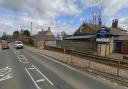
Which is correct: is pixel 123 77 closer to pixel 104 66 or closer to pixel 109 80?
pixel 109 80

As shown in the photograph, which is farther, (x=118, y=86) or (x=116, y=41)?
(x=116, y=41)

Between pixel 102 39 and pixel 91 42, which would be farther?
pixel 91 42

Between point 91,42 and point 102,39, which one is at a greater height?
point 102,39

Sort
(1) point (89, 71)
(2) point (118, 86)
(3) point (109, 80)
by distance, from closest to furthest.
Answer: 1. (2) point (118, 86)
2. (3) point (109, 80)
3. (1) point (89, 71)

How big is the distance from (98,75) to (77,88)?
4673mm

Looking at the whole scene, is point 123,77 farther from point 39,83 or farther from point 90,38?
point 90,38

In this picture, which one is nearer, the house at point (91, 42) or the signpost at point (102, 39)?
the signpost at point (102, 39)

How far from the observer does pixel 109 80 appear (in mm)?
13688

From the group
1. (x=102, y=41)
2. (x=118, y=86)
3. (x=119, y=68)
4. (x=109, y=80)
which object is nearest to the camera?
(x=118, y=86)

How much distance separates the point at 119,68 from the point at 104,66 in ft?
10.3

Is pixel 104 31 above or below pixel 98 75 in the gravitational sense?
above

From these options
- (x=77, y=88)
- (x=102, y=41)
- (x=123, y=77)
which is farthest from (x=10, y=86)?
(x=102, y=41)

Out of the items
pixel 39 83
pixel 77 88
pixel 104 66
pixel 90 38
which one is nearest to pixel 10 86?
pixel 39 83

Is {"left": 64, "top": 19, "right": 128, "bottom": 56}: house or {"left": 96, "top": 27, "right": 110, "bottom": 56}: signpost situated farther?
{"left": 64, "top": 19, "right": 128, "bottom": 56}: house
